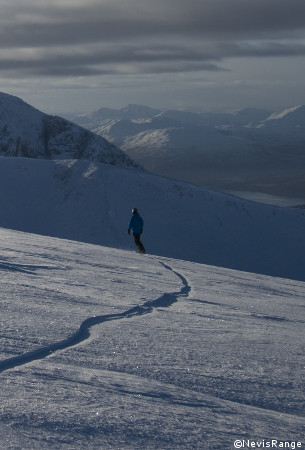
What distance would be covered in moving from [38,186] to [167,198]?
912 cm

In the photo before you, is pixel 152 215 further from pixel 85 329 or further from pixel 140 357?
pixel 140 357

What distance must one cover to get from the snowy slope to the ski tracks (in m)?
25.9

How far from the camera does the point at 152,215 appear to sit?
39.8m

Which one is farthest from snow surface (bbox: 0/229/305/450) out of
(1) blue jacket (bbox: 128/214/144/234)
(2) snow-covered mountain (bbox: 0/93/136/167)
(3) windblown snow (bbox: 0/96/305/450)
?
(2) snow-covered mountain (bbox: 0/93/136/167)

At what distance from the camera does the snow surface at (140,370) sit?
3.58 meters

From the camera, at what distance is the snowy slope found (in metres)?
36.3

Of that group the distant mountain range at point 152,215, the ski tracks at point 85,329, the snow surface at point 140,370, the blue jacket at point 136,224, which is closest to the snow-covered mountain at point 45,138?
the distant mountain range at point 152,215

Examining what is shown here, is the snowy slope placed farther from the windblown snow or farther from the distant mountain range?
the windblown snow

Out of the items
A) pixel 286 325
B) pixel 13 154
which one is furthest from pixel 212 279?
pixel 13 154

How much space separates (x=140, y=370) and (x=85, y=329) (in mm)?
1265

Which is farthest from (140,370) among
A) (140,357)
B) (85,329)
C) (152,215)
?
(152,215)

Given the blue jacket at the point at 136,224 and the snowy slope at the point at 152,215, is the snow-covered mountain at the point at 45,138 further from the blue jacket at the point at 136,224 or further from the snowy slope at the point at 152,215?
the blue jacket at the point at 136,224

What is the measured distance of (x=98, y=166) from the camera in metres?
45.2

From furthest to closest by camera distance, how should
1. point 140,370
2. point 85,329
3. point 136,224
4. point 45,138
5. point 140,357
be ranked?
point 45,138 → point 136,224 → point 85,329 → point 140,357 → point 140,370
